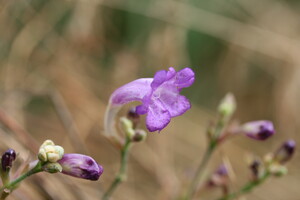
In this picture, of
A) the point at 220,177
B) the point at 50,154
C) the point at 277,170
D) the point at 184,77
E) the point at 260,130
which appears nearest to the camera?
the point at 50,154

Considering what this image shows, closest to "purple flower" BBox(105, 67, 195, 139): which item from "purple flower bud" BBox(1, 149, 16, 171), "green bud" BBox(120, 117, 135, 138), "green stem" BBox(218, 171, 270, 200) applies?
"green bud" BBox(120, 117, 135, 138)

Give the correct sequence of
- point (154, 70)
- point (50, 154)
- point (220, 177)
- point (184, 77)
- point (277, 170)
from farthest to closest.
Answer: point (154, 70)
point (220, 177)
point (277, 170)
point (184, 77)
point (50, 154)

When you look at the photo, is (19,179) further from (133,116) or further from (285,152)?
(285,152)

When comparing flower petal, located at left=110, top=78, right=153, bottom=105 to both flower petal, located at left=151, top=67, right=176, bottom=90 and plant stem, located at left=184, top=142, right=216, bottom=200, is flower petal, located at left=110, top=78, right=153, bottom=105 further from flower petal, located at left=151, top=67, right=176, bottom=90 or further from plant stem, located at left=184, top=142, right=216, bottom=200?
plant stem, located at left=184, top=142, right=216, bottom=200


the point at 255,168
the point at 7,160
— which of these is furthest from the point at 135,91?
the point at 255,168

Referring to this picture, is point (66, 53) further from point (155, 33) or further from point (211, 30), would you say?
point (211, 30)

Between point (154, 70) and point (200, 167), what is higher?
point (154, 70)
